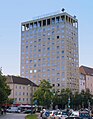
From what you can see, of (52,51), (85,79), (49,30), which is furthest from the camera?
(85,79)

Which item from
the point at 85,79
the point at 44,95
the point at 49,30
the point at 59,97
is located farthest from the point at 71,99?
the point at 49,30

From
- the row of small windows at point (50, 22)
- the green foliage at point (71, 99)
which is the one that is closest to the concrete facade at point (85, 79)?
the green foliage at point (71, 99)

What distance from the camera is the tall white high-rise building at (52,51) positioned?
136500mm

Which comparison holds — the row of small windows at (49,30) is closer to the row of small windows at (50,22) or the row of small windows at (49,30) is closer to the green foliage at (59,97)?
the row of small windows at (50,22)

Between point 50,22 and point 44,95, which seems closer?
point 44,95

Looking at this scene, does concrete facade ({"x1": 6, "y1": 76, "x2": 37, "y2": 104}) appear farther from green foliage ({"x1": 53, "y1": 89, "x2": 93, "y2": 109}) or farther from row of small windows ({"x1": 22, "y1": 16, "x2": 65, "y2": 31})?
row of small windows ({"x1": 22, "y1": 16, "x2": 65, "y2": 31})

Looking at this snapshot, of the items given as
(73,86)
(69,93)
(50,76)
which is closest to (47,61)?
(50,76)

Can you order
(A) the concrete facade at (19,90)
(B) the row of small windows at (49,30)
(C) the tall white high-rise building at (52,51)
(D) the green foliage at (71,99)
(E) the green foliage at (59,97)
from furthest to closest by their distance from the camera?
1. (B) the row of small windows at (49,30)
2. (C) the tall white high-rise building at (52,51)
3. (A) the concrete facade at (19,90)
4. (D) the green foliage at (71,99)
5. (E) the green foliage at (59,97)

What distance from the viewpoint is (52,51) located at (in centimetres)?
14088

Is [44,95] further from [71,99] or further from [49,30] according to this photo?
[49,30]

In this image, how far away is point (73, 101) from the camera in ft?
401

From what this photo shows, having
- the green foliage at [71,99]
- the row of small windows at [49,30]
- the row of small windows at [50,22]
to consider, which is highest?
the row of small windows at [50,22]

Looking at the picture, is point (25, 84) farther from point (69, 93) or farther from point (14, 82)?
point (69, 93)

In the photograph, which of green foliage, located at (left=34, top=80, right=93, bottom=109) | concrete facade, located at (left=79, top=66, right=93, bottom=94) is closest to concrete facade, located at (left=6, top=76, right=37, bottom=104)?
green foliage, located at (left=34, top=80, right=93, bottom=109)
